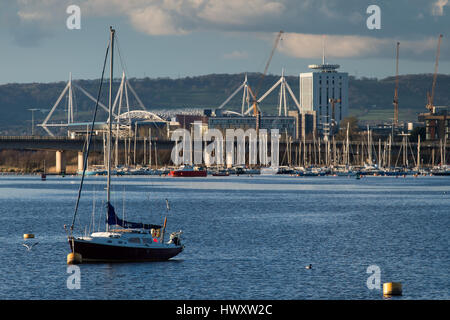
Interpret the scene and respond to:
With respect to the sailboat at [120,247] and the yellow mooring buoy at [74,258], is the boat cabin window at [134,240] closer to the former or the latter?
the sailboat at [120,247]

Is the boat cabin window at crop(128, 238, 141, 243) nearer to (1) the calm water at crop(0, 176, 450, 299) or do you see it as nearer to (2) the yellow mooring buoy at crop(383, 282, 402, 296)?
(1) the calm water at crop(0, 176, 450, 299)

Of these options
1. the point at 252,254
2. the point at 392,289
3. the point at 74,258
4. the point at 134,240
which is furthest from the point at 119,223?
the point at 392,289

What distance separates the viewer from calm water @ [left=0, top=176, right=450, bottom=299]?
5134cm

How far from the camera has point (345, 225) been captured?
9512cm

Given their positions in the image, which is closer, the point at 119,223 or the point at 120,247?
the point at 120,247

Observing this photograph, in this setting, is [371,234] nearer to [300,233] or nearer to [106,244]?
[300,233]

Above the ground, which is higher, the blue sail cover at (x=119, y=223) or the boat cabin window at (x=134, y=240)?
the blue sail cover at (x=119, y=223)

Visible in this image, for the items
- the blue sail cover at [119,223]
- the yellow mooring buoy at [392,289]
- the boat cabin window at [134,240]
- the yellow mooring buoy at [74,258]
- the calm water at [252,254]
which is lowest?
the calm water at [252,254]

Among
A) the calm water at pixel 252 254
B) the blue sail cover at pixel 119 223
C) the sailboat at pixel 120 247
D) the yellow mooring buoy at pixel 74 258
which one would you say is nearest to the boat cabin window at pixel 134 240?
the sailboat at pixel 120 247

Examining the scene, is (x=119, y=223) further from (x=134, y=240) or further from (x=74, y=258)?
(x=74, y=258)

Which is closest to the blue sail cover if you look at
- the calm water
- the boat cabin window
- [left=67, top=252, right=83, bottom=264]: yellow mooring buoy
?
the boat cabin window

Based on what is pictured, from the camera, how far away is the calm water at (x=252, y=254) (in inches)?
2021

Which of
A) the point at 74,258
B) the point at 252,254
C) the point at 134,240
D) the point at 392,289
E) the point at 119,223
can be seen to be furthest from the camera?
the point at 252,254

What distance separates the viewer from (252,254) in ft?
221
